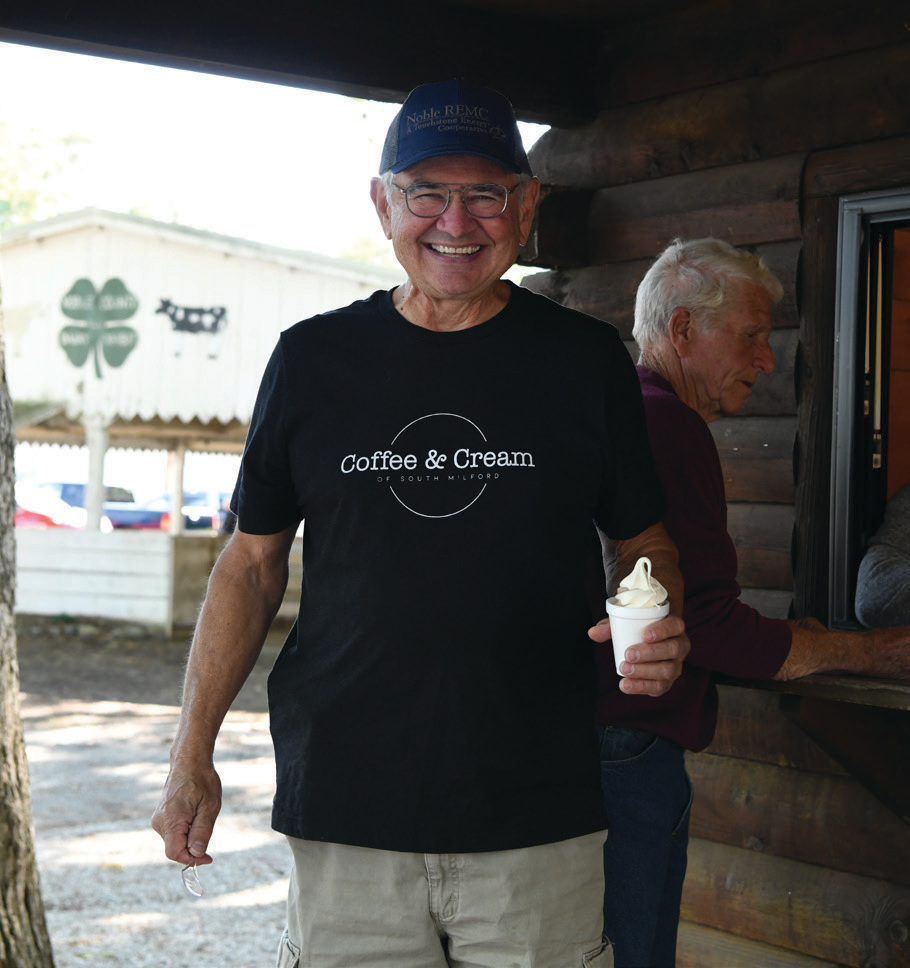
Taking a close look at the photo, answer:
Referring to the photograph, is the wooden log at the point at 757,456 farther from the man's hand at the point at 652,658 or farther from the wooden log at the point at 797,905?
the man's hand at the point at 652,658

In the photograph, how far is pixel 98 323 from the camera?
1562 cm

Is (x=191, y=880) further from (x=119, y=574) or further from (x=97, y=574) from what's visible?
(x=97, y=574)

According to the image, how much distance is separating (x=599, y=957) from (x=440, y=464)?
92cm

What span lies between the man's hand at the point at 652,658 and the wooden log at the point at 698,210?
1944 mm

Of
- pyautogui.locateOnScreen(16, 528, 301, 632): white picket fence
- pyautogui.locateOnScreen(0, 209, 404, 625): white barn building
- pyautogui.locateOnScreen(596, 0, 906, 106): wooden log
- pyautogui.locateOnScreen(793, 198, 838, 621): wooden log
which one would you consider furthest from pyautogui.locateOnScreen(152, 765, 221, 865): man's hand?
pyautogui.locateOnScreen(0, 209, 404, 625): white barn building

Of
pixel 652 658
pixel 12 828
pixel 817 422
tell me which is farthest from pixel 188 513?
pixel 652 658

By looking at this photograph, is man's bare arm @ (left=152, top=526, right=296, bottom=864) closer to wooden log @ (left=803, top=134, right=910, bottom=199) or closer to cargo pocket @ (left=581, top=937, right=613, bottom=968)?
cargo pocket @ (left=581, top=937, right=613, bottom=968)

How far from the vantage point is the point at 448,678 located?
2021 millimetres

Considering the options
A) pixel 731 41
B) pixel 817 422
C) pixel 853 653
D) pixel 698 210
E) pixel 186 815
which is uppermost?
pixel 731 41

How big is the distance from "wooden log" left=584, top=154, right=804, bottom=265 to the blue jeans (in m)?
1.78

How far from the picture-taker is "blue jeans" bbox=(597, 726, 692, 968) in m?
2.51

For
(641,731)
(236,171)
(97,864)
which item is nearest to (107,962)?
(97,864)

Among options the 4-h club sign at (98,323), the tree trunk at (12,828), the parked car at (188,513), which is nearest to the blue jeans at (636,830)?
the tree trunk at (12,828)

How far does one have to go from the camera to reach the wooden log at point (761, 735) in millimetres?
3549
